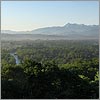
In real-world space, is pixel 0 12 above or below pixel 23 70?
above

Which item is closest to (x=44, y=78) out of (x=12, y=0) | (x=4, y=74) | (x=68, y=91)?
(x=68, y=91)

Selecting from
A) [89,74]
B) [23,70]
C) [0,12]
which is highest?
[0,12]

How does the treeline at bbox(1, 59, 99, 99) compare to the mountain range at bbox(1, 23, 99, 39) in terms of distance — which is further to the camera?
the mountain range at bbox(1, 23, 99, 39)

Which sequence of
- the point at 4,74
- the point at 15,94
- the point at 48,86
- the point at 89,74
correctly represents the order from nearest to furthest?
the point at 15,94
the point at 4,74
the point at 48,86
the point at 89,74

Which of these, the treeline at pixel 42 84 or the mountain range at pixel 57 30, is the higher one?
the mountain range at pixel 57 30

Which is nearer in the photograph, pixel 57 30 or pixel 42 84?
pixel 42 84

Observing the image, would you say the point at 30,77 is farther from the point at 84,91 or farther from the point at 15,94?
the point at 84,91

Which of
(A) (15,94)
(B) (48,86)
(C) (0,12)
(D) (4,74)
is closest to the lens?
(C) (0,12)

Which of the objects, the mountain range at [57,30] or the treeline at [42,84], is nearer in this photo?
the treeline at [42,84]

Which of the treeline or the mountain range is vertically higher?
the mountain range

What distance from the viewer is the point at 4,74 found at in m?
2.46

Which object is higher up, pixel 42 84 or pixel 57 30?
pixel 57 30

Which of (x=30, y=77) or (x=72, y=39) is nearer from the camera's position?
(x=30, y=77)

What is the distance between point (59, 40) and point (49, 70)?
2216 centimetres
